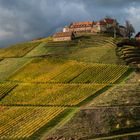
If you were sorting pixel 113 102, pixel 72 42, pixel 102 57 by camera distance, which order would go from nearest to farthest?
pixel 113 102, pixel 102 57, pixel 72 42

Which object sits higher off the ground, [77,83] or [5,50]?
[5,50]

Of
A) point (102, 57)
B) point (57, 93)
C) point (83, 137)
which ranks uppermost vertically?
point (102, 57)

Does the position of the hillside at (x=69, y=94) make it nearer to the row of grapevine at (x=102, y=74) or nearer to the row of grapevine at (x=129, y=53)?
the row of grapevine at (x=102, y=74)

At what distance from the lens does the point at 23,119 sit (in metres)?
→ 84.4

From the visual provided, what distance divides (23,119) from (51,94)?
16096 millimetres

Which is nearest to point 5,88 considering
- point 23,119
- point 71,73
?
point 71,73

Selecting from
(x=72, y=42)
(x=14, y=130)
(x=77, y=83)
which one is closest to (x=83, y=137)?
(x=14, y=130)

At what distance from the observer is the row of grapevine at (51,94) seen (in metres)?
93.9

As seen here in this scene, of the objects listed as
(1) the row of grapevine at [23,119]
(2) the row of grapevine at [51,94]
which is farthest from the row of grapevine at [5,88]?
(1) the row of grapevine at [23,119]

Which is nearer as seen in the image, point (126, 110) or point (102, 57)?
point (126, 110)

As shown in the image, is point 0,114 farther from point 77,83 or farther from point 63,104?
point 77,83

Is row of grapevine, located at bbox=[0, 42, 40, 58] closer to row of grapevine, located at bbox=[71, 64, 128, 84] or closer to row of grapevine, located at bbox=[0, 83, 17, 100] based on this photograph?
row of grapevine, located at bbox=[0, 83, 17, 100]

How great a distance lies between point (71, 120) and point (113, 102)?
1100cm

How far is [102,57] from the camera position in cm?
12631
